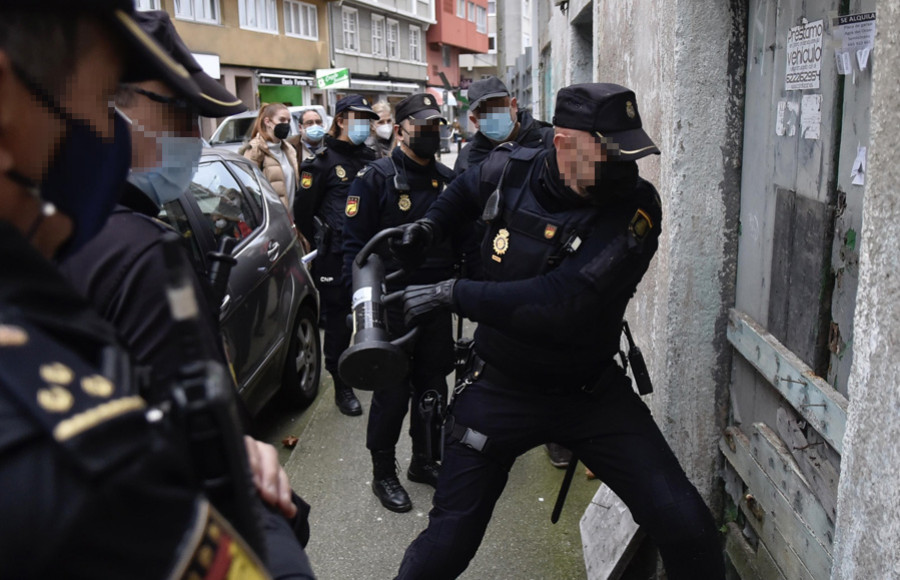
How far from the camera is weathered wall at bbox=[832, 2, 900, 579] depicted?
1.65 metres

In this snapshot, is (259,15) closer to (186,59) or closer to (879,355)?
(186,59)

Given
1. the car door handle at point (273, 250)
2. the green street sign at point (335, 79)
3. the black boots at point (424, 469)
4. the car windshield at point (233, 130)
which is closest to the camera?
the black boots at point (424, 469)

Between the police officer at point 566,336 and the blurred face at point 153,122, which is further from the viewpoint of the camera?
the police officer at point 566,336

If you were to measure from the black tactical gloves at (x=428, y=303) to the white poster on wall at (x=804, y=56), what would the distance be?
1293 mm

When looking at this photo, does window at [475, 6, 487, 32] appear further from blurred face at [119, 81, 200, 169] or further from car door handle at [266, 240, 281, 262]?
blurred face at [119, 81, 200, 169]

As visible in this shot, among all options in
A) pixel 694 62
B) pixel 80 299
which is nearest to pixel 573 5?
pixel 694 62

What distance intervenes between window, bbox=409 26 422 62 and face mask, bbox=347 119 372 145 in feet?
129

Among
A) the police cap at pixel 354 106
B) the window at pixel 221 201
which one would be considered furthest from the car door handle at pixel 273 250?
the police cap at pixel 354 106

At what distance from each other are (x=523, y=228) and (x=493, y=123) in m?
3.20

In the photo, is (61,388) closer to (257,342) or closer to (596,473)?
(596,473)

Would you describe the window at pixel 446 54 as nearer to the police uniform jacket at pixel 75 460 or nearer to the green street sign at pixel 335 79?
the green street sign at pixel 335 79

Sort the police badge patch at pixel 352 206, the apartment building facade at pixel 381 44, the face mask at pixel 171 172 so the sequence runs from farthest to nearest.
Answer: the apartment building facade at pixel 381 44, the police badge patch at pixel 352 206, the face mask at pixel 171 172

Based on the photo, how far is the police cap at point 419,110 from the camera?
165 inches

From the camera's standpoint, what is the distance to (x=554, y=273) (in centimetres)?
247
